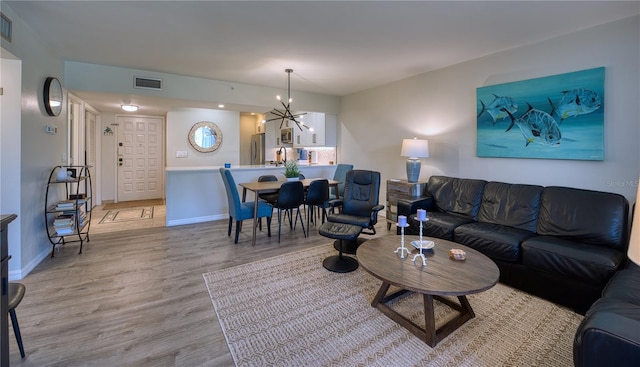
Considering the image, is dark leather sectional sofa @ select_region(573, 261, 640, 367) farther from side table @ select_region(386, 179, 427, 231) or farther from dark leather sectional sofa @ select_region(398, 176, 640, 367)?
side table @ select_region(386, 179, 427, 231)

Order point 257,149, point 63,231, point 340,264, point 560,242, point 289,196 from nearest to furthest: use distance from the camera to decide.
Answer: point 560,242 < point 340,264 < point 63,231 < point 289,196 < point 257,149

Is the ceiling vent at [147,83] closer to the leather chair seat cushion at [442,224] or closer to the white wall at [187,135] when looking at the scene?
the white wall at [187,135]

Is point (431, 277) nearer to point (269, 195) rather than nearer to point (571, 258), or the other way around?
point (571, 258)

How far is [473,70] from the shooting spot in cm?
392

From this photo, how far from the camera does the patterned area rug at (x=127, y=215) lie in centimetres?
512

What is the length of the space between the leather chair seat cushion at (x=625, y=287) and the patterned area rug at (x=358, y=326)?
441 mm

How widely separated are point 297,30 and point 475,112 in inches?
105

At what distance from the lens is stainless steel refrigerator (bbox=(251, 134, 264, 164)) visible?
8141mm

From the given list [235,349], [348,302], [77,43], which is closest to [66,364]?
[235,349]

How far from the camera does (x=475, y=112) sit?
154 inches

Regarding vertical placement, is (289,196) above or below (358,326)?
above

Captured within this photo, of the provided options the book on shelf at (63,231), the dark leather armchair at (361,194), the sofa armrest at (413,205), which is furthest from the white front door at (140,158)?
the sofa armrest at (413,205)

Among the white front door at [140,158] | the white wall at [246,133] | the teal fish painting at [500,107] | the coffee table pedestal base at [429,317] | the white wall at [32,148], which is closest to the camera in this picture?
the coffee table pedestal base at [429,317]

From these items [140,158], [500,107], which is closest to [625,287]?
[500,107]
